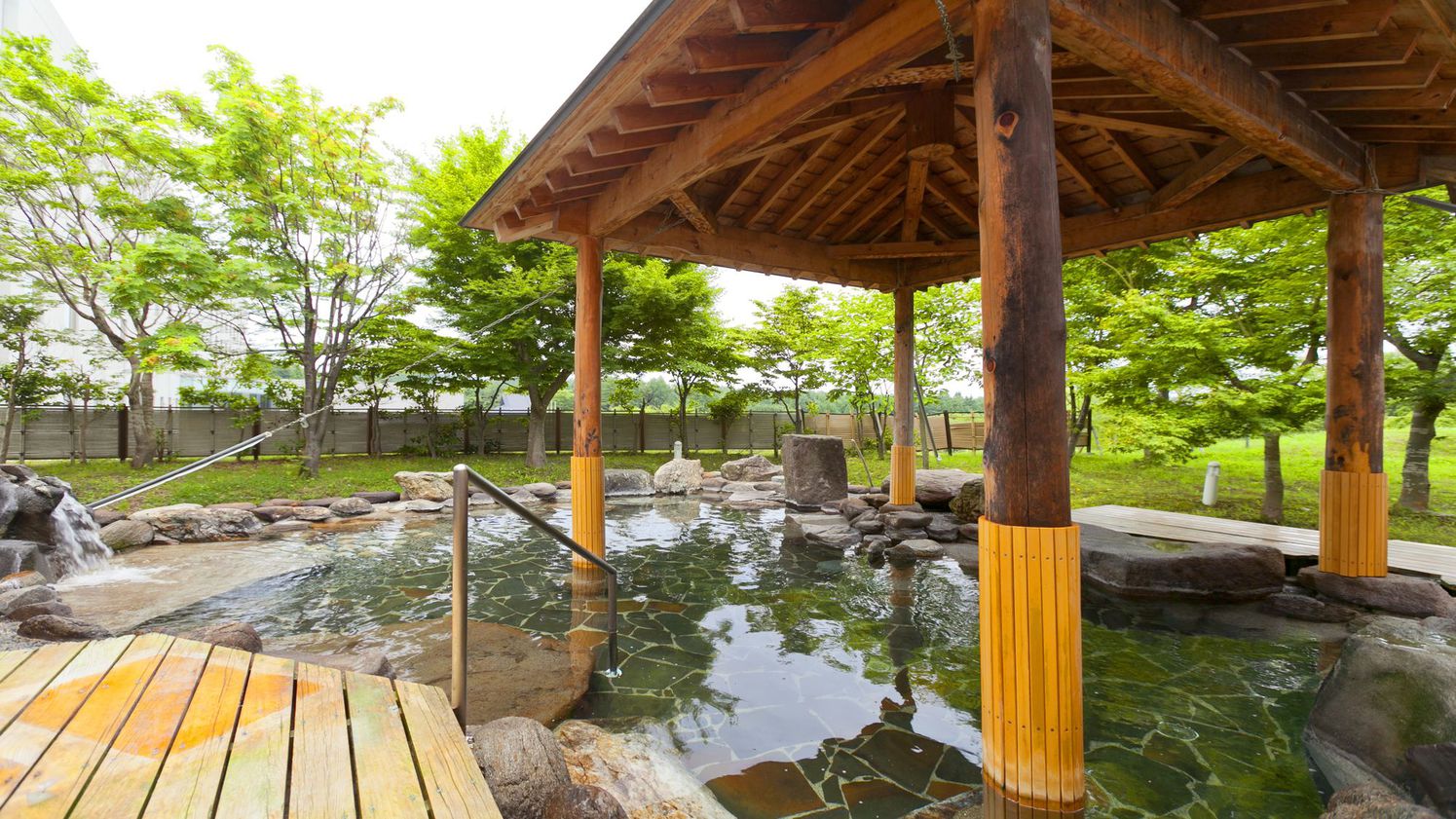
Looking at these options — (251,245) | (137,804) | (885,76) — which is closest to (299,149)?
(251,245)

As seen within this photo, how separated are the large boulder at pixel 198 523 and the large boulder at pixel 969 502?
998 cm

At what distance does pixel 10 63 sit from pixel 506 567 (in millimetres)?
11500

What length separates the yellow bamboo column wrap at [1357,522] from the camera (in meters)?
4.60

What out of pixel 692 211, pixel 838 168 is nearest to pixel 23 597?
pixel 692 211

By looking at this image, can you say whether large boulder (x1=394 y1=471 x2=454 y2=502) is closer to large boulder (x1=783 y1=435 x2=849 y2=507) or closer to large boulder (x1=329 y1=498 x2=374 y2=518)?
large boulder (x1=329 y1=498 x2=374 y2=518)

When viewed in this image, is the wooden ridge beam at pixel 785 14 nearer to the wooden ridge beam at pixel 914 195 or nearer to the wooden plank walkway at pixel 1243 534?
the wooden ridge beam at pixel 914 195

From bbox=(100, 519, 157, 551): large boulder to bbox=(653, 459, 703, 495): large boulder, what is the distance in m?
7.97

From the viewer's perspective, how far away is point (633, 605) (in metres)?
5.19

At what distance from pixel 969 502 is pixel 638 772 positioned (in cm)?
653

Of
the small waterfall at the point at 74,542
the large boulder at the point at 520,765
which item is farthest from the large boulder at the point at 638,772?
the small waterfall at the point at 74,542

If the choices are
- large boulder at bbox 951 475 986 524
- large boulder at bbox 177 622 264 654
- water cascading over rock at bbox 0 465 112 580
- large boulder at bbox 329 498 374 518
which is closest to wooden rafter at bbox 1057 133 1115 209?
large boulder at bbox 951 475 986 524

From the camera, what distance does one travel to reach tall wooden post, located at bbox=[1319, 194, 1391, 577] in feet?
15.2

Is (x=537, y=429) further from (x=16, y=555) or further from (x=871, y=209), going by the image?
(x=871, y=209)

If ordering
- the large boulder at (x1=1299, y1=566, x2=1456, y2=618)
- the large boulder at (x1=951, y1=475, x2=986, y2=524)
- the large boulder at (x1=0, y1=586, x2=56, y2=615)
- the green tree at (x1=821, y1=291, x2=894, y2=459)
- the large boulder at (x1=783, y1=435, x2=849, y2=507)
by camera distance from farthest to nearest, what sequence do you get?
the green tree at (x1=821, y1=291, x2=894, y2=459) < the large boulder at (x1=783, y1=435, x2=849, y2=507) < the large boulder at (x1=951, y1=475, x2=986, y2=524) < the large boulder at (x1=1299, y1=566, x2=1456, y2=618) < the large boulder at (x1=0, y1=586, x2=56, y2=615)
